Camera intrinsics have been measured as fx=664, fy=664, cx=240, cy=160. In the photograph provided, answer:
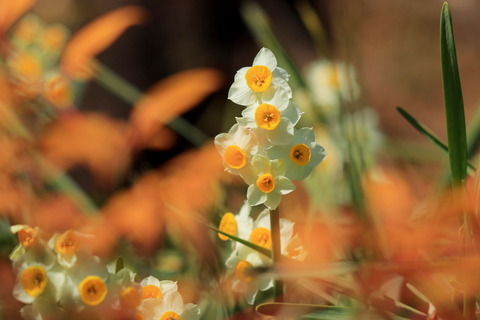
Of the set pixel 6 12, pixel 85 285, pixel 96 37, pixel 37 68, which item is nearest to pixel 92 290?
pixel 85 285

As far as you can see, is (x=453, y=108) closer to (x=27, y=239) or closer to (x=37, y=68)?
(x=27, y=239)

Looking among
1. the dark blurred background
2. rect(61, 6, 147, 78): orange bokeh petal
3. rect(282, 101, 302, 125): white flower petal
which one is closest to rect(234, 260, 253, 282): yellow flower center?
rect(282, 101, 302, 125): white flower petal

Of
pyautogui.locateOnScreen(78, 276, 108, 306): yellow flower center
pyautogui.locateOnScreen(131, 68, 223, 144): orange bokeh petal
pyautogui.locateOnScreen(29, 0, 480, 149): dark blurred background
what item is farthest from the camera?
pyautogui.locateOnScreen(29, 0, 480, 149): dark blurred background

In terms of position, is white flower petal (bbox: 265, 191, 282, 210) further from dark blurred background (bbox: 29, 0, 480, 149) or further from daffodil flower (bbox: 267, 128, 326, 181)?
dark blurred background (bbox: 29, 0, 480, 149)

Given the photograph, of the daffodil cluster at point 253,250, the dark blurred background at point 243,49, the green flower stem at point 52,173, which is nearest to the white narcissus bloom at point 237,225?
the daffodil cluster at point 253,250

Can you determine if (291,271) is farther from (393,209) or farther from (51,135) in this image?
(51,135)

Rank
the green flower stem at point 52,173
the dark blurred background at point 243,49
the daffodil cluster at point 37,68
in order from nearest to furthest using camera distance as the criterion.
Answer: the green flower stem at point 52,173 < the daffodil cluster at point 37,68 < the dark blurred background at point 243,49

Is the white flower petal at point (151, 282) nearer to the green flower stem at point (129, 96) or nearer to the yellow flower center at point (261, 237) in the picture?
the yellow flower center at point (261, 237)
